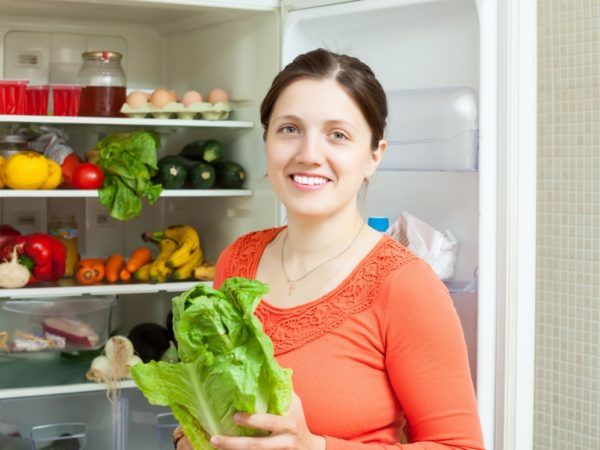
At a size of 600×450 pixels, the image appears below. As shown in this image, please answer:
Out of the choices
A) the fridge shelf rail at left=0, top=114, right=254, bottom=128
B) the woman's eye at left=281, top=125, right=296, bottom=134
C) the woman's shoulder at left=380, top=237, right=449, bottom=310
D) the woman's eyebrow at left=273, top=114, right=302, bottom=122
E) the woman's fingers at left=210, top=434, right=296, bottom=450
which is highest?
the fridge shelf rail at left=0, top=114, right=254, bottom=128

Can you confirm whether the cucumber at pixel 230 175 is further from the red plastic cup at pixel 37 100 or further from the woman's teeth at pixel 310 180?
the woman's teeth at pixel 310 180

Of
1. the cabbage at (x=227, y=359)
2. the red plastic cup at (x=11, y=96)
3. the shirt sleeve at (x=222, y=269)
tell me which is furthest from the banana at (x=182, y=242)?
the cabbage at (x=227, y=359)

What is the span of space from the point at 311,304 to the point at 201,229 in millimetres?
1449

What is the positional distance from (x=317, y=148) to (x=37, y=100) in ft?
4.12

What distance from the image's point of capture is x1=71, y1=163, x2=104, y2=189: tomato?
7.47 ft

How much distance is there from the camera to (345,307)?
1.27 meters

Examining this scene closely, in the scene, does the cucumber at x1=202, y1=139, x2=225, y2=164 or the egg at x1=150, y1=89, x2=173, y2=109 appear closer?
the egg at x1=150, y1=89, x2=173, y2=109

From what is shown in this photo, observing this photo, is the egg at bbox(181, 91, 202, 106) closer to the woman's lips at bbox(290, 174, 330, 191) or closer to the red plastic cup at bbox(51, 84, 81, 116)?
the red plastic cup at bbox(51, 84, 81, 116)

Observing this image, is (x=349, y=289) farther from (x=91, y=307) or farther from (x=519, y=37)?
(x=91, y=307)

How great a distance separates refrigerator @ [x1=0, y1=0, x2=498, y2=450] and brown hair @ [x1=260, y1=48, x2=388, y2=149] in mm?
191

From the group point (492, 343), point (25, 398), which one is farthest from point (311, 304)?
point (25, 398)

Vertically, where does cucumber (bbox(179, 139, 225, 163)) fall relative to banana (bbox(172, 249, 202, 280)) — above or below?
above

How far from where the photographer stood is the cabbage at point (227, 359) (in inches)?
43.4

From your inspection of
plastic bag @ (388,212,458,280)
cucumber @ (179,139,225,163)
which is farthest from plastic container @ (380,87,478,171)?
cucumber @ (179,139,225,163)
